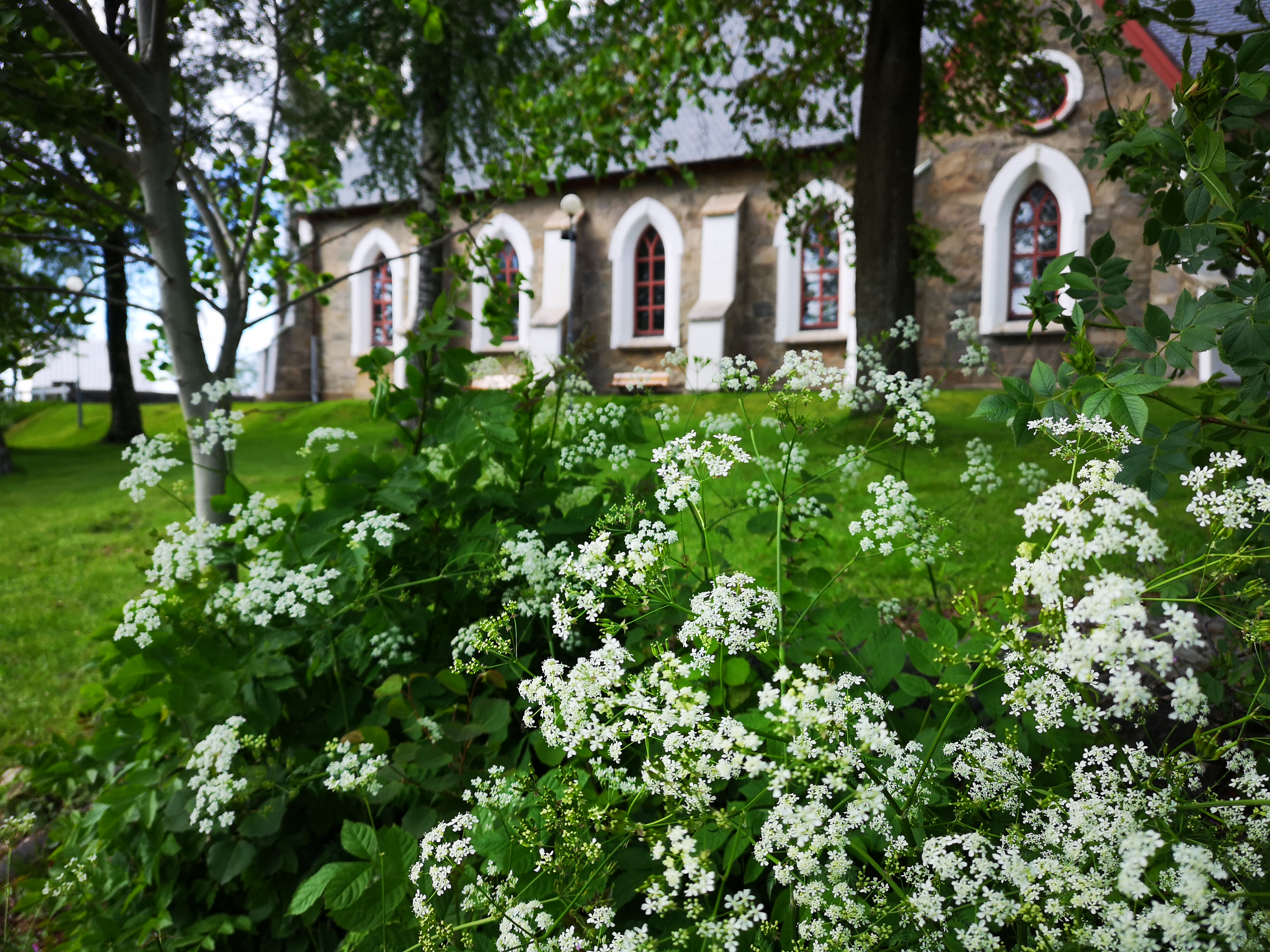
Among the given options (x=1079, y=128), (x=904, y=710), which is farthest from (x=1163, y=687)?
Result: (x=1079, y=128)

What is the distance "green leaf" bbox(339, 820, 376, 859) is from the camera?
1.44m

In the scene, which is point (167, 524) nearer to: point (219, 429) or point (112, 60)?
point (112, 60)

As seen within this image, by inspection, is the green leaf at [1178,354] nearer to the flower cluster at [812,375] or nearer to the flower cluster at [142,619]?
the flower cluster at [812,375]

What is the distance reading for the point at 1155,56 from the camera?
1173cm

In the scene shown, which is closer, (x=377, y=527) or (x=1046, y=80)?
(x=377, y=527)

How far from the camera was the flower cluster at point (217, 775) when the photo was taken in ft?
5.21

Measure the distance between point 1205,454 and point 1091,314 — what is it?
0.36m

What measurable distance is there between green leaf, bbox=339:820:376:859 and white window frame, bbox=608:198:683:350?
14.4 metres

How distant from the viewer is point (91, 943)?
186 centimetres

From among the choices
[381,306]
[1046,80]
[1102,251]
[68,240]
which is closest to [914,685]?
[1102,251]

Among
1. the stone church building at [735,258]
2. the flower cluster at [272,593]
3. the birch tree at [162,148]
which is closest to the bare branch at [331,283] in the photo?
the birch tree at [162,148]

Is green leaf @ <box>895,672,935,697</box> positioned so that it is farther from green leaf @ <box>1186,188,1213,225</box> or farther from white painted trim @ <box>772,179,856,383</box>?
white painted trim @ <box>772,179,856,383</box>

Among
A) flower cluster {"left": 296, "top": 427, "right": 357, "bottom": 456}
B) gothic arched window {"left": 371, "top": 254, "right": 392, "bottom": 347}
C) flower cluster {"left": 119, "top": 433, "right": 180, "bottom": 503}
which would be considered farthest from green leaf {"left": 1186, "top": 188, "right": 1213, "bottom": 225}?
gothic arched window {"left": 371, "top": 254, "right": 392, "bottom": 347}

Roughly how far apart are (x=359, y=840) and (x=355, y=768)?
7.6 inches
